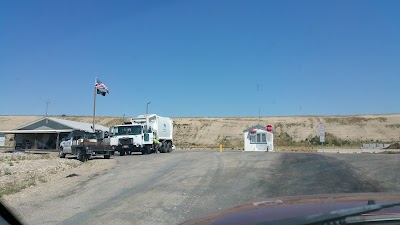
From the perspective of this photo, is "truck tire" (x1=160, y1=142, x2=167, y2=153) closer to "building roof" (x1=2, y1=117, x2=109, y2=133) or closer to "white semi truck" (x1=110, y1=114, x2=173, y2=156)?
"white semi truck" (x1=110, y1=114, x2=173, y2=156)

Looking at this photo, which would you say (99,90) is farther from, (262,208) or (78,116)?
(78,116)

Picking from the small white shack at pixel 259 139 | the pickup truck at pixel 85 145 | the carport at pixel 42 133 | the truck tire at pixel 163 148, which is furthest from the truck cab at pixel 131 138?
the carport at pixel 42 133

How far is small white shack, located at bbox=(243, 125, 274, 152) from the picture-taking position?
1944 inches

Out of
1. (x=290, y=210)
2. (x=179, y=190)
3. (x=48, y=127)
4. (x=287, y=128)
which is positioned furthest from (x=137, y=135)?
(x=287, y=128)

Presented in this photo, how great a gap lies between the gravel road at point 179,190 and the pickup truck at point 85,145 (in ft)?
33.2

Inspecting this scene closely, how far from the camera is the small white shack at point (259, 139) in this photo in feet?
162

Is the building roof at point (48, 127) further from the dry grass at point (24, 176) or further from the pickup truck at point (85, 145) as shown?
the dry grass at point (24, 176)

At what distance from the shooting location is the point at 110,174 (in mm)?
18750

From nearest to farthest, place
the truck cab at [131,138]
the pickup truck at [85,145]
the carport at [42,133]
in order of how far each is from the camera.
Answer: the pickup truck at [85,145], the truck cab at [131,138], the carport at [42,133]

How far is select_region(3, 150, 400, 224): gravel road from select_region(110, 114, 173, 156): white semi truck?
64.0 ft

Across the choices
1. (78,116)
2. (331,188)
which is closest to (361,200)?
(331,188)

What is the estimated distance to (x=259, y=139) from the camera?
4975 cm

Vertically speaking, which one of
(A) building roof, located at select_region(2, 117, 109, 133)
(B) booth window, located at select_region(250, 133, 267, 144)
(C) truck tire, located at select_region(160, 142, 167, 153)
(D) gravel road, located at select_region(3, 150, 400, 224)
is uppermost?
(A) building roof, located at select_region(2, 117, 109, 133)

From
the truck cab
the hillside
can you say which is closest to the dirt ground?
the truck cab
